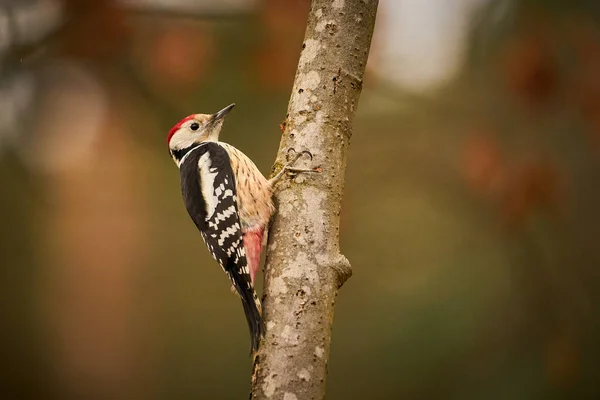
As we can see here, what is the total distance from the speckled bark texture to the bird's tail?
0.03m

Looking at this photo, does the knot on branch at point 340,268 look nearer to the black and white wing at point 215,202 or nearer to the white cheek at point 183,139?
the black and white wing at point 215,202

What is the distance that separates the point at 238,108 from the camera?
3066mm

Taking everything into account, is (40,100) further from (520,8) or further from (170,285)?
(520,8)

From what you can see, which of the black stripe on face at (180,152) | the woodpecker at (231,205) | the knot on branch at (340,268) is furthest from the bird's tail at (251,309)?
the black stripe on face at (180,152)

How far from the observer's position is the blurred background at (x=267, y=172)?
2861mm

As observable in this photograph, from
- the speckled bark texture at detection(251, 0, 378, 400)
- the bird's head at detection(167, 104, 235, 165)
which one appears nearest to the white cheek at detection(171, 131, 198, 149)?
the bird's head at detection(167, 104, 235, 165)

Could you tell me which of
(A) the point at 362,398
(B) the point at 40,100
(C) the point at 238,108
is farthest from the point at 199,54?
(A) the point at 362,398

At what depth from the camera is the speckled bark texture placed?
1.18 meters

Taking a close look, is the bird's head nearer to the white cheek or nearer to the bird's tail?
the white cheek

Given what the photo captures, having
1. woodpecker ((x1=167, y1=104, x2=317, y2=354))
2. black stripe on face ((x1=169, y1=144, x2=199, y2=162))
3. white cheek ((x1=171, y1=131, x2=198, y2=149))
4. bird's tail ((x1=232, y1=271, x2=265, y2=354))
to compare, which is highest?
white cheek ((x1=171, y1=131, x2=198, y2=149))

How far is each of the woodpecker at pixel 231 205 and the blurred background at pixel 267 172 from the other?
1194 mm

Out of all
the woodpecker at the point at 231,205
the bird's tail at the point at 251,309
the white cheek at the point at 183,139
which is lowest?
the bird's tail at the point at 251,309

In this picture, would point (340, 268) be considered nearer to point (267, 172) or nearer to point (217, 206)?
point (217, 206)

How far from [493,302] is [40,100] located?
9.40ft
